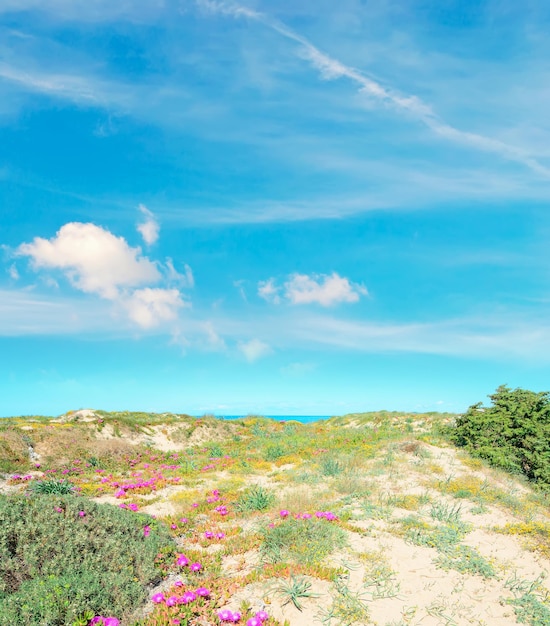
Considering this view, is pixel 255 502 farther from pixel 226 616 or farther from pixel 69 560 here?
pixel 226 616

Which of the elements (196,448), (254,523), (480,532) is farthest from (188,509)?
(196,448)

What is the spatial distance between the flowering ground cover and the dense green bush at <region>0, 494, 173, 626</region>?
26 mm

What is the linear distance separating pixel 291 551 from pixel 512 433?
1504 cm

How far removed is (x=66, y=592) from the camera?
653cm

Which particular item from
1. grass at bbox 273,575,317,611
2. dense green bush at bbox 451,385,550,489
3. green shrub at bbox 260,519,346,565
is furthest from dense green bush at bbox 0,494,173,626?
dense green bush at bbox 451,385,550,489

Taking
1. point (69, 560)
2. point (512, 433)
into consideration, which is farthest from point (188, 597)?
point (512, 433)

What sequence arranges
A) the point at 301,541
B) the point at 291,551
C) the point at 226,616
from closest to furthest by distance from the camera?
the point at 226,616
the point at 291,551
the point at 301,541

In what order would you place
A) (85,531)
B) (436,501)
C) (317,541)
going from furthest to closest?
(436,501) → (317,541) → (85,531)

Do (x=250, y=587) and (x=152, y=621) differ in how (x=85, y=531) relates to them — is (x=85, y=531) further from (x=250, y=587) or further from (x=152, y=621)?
(x=250, y=587)

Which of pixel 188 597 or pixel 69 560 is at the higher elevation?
pixel 69 560

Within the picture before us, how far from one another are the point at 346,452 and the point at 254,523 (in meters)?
10.2

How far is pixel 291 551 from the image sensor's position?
8.83 metres

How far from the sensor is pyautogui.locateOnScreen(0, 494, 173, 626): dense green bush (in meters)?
6.32

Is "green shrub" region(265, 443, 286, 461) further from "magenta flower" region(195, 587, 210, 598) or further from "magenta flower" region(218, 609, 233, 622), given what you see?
"magenta flower" region(218, 609, 233, 622)
